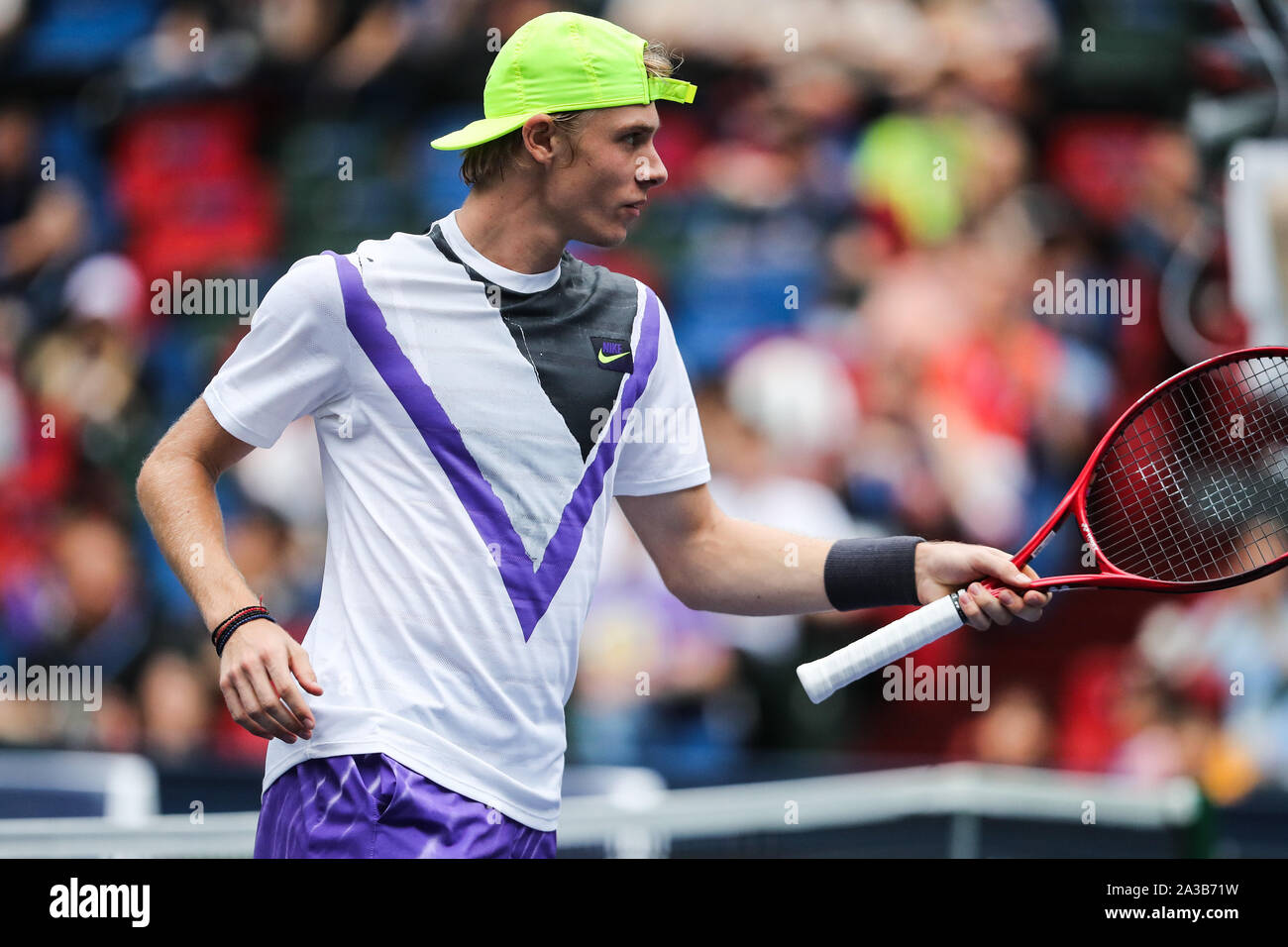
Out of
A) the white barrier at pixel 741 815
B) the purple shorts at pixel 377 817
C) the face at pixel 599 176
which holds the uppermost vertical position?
the face at pixel 599 176

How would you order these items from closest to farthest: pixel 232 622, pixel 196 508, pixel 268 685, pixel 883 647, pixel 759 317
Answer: pixel 268 685 → pixel 232 622 → pixel 196 508 → pixel 883 647 → pixel 759 317

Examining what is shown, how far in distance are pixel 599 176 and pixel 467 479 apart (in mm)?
617

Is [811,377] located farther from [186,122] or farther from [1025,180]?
[186,122]

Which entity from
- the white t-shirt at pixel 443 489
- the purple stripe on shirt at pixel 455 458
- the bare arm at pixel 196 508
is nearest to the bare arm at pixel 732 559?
the white t-shirt at pixel 443 489

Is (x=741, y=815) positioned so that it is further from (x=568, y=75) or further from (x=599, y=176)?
(x=568, y=75)

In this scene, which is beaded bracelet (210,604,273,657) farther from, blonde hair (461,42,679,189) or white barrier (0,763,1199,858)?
white barrier (0,763,1199,858)

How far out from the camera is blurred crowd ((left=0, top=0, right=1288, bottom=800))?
739 centimetres

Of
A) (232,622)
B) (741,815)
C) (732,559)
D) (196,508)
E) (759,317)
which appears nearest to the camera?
(232,622)

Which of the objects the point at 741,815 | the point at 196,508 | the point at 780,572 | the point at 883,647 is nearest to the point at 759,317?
the point at 741,815

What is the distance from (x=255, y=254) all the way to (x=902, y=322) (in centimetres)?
304

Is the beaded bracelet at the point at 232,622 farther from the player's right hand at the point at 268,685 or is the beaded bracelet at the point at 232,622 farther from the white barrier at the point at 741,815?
the white barrier at the point at 741,815

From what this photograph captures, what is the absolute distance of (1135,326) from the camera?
7.85m

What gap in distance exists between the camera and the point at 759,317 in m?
7.68

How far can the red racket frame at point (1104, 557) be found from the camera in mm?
3207
